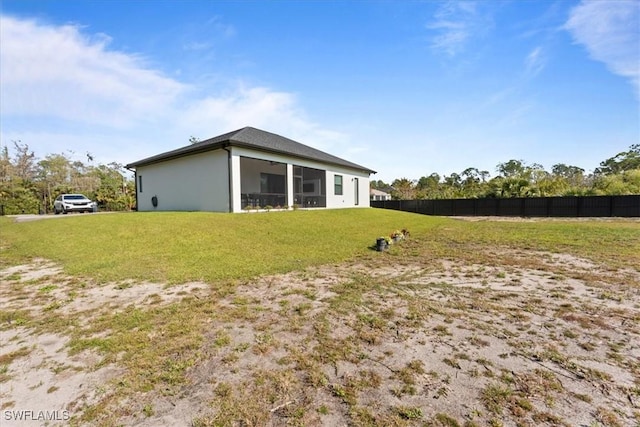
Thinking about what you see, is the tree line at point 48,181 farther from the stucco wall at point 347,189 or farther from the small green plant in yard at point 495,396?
the small green plant in yard at point 495,396

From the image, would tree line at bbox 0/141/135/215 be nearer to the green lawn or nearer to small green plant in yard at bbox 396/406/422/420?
the green lawn

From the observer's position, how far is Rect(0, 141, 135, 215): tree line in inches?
857

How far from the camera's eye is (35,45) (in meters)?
8.07

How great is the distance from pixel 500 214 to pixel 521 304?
21692 mm

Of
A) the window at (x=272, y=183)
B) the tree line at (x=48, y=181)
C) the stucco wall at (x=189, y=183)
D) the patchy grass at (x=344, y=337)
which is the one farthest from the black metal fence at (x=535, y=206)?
the tree line at (x=48, y=181)

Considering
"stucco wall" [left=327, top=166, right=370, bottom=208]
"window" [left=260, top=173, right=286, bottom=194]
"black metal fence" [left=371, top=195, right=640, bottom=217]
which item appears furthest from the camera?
"window" [left=260, top=173, right=286, bottom=194]

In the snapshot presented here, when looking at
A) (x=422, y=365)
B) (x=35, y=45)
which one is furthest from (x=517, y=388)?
(x=35, y=45)

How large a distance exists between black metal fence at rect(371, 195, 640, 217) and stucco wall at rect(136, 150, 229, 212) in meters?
18.3

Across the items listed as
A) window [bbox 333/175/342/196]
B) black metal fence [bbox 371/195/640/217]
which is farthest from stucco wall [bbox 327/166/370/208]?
black metal fence [bbox 371/195/640/217]

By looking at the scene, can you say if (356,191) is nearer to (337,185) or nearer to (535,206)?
(337,185)

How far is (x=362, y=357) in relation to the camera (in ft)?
7.86

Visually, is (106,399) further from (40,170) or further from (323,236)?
(40,170)

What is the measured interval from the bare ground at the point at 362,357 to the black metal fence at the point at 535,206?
19483mm

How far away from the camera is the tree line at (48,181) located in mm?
21766
